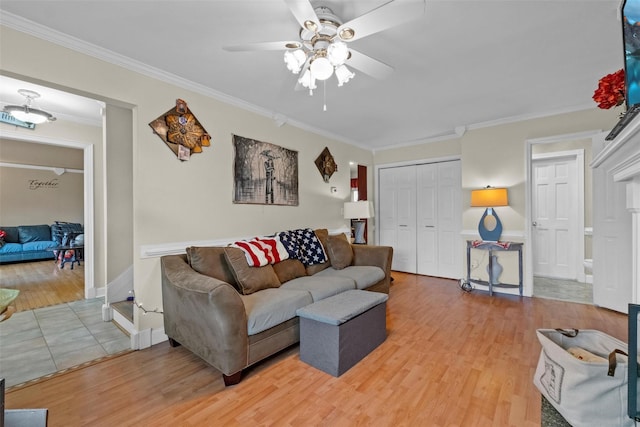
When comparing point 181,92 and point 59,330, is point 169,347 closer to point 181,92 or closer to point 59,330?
point 59,330

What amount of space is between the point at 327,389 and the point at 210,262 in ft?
4.50

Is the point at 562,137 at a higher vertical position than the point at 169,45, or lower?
lower

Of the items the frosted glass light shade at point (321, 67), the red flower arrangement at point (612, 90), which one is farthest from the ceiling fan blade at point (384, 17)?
the red flower arrangement at point (612, 90)

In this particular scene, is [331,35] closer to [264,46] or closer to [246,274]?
[264,46]

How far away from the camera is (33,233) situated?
22.1 feet

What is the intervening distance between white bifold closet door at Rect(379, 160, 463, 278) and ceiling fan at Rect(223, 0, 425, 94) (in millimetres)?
3253

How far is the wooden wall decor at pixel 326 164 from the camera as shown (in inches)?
166

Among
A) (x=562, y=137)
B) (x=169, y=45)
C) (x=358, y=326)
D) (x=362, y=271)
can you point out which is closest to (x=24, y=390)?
(x=358, y=326)

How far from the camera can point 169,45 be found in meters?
2.10

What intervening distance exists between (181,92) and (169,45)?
22.6 inches

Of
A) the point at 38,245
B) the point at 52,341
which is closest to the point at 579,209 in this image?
the point at 52,341

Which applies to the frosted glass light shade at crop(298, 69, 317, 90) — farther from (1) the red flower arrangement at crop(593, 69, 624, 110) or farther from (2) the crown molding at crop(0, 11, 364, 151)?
(1) the red flower arrangement at crop(593, 69, 624, 110)

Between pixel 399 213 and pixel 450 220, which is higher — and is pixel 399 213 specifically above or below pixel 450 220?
above

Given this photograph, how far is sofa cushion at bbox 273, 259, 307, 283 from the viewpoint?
2803mm
